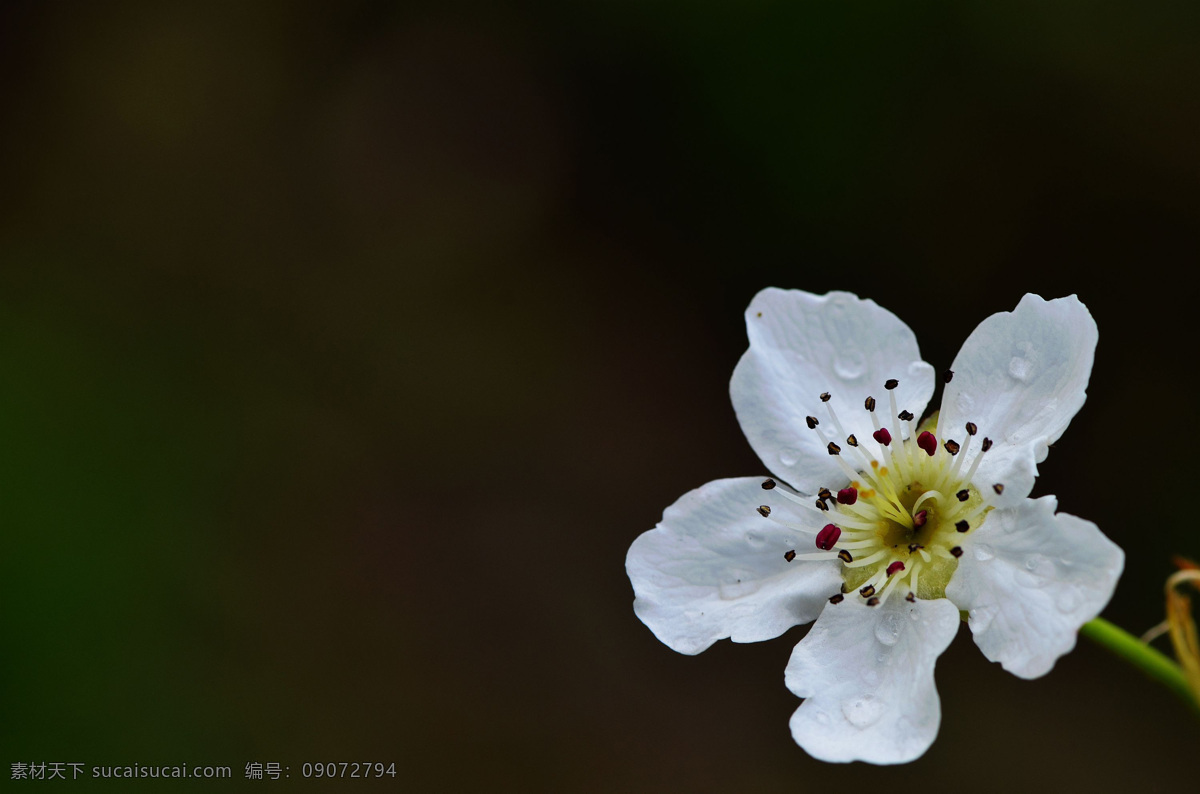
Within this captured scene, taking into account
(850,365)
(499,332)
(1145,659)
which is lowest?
(1145,659)

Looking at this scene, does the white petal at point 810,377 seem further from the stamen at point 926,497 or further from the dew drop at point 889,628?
the dew drop at point 889,628

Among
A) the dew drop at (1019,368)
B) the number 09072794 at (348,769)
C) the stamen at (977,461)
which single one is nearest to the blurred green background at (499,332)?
the number 09072794 at (348,769)

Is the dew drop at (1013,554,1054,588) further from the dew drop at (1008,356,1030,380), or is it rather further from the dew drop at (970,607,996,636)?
the dew drop at (1008,356,1030,380)

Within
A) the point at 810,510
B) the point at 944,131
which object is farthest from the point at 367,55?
the point at 810,510

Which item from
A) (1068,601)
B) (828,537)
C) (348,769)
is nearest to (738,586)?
(828,537)

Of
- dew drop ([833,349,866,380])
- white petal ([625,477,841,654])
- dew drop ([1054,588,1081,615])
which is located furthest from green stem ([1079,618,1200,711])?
dew drop ([833,349,866,380])

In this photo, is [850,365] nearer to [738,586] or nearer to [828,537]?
[828,537]

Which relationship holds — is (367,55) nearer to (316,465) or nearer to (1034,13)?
(316,465)
